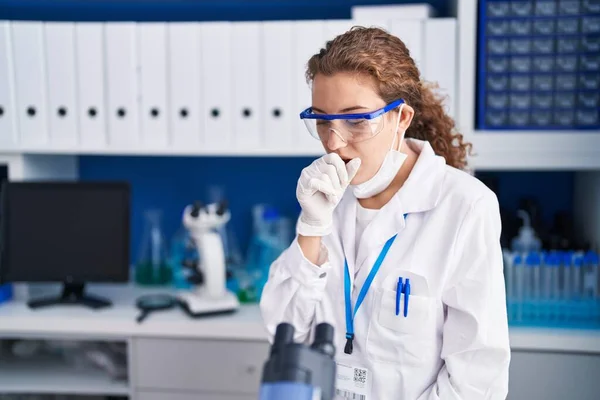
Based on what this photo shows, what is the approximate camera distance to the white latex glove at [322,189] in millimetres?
1036

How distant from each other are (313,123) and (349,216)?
232 mm

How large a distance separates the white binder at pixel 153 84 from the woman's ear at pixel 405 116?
95cm

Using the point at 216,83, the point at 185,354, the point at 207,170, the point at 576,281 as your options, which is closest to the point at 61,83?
the point at 216,83

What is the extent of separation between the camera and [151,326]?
5.50 feet

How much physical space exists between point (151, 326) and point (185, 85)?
76cm

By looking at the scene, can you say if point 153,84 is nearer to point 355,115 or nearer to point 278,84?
point 278,84

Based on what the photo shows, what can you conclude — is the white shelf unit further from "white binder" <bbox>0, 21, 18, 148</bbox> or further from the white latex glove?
"white binder" <bbox>0, 21, 18, 148</bbox>

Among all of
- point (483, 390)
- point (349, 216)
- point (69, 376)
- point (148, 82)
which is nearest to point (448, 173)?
point (349, 216)

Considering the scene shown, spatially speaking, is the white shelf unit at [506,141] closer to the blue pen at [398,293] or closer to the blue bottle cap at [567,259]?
the blue bottle cap at [567,259]

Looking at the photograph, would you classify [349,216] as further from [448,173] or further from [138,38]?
[138,38]

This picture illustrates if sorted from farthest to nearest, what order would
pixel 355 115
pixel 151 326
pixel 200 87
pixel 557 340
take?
pixel 200 87
pixel 151 326
pixel 557 340
pixel 355 115

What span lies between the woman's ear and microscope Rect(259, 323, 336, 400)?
2.01 feet

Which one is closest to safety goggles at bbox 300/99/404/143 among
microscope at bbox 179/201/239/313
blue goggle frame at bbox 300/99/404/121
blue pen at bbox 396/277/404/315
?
blue goggle frame at bbox 300/99/404/121

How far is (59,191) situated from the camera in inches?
72.7
